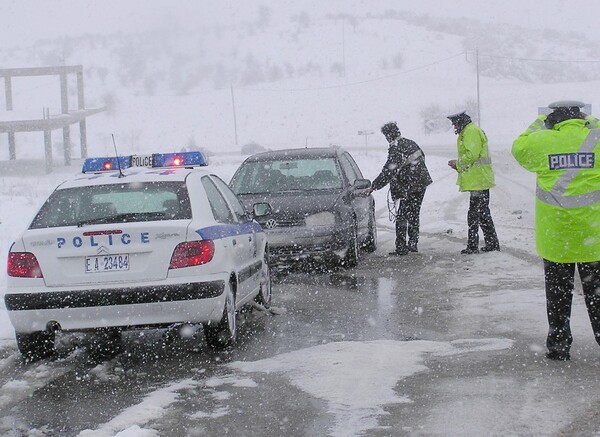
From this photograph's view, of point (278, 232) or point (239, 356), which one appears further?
point (278, 232)

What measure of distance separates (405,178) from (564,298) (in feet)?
22.6

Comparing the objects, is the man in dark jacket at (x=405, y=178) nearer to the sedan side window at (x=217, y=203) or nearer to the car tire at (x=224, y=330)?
the sedan side window at (x=217, y=203)

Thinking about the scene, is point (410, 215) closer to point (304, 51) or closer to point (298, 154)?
point (298, 154)

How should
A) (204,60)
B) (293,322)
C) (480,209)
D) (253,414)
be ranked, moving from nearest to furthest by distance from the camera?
1. (253,414)
2. (293,322)
3. (480,209)
4. (204,60)

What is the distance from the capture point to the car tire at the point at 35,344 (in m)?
6.88

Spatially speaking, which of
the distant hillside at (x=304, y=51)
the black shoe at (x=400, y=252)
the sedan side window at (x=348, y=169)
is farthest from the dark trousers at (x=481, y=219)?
the distant hillside at (x=304, y=51)

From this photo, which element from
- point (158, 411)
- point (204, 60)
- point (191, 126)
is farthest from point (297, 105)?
point (158, 411)

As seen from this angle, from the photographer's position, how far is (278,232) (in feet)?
37.8

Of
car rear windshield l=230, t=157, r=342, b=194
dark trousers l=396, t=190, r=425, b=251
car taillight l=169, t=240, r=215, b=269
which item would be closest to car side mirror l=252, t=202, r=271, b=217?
car taillight l=169, t=240, r=215, b=269

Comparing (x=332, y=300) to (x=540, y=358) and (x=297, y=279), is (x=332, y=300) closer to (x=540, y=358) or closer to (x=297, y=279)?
(x=297, y=279)

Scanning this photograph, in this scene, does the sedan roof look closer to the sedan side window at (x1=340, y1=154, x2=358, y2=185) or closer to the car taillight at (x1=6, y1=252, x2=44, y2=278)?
the sedan side window at (x1=340, y1=154, x2=358, y2=185)

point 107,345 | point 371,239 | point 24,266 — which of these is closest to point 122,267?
point 24,266

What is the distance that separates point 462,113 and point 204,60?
152 meters

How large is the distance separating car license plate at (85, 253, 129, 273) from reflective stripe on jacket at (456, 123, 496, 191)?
20.9 ft
